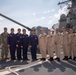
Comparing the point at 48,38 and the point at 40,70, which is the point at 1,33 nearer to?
the point at 48,38

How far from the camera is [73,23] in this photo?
79.4ft

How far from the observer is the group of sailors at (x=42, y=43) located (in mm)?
11406

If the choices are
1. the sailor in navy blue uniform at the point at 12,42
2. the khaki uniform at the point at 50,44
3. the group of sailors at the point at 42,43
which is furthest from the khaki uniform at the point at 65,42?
the sailor in navy blue uniform at the point at 12,42

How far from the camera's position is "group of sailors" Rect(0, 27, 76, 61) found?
11406mm

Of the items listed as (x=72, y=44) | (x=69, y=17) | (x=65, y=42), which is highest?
(x=69, y=17)

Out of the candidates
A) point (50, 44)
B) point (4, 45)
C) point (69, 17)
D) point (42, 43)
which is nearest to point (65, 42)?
point (50, 44)

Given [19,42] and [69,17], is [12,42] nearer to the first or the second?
[19,42]

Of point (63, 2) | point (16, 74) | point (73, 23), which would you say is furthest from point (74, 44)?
point (63, 2)

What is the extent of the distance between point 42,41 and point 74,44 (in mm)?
1684

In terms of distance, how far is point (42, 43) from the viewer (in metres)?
11.5

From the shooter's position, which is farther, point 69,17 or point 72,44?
point 69,17

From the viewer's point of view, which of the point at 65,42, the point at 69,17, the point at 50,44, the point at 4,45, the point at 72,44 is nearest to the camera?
the point at 50,44

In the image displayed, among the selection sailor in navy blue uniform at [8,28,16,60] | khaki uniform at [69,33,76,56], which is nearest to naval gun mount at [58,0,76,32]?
khaki uniform at [69,33,76,56]

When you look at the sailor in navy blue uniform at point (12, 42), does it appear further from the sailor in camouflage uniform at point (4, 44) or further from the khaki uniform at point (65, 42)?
the khaki uniform at point (65, 42)
